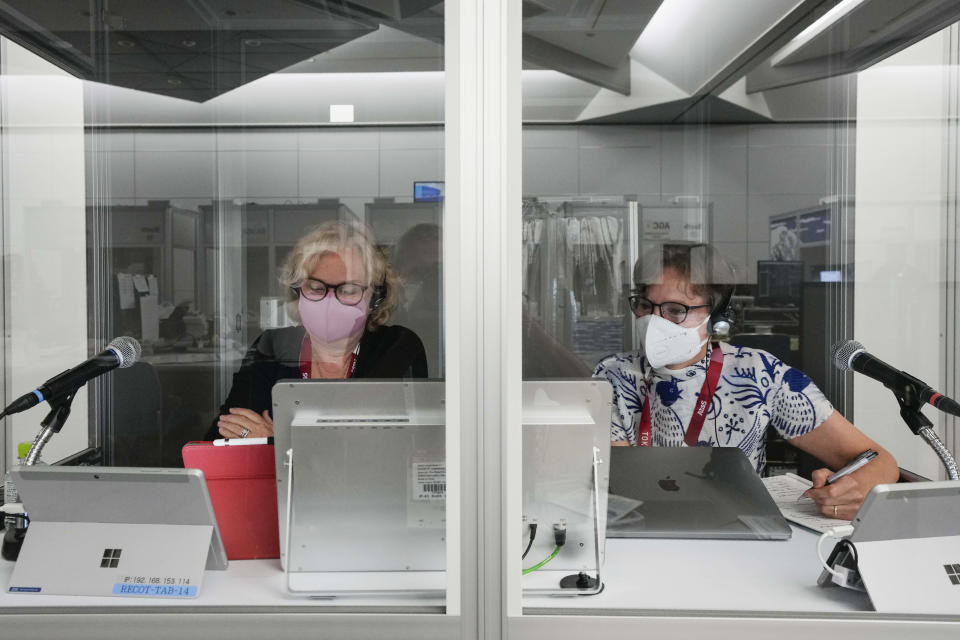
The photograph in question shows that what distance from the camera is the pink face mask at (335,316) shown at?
70.4 inches

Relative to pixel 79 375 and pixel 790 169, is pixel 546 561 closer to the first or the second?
pixel 79 375

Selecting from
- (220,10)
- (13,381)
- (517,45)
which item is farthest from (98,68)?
(517,45)

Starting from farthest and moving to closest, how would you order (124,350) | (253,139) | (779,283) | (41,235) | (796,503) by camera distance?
(253,139) → (779,283) → (41,235) → (796,503) → (124,350)

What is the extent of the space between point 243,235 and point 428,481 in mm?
2096

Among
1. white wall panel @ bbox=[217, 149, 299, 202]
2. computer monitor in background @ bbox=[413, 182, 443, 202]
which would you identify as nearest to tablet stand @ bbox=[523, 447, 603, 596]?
computer monitor in background @ bbox=[413, 182, 443, 202]

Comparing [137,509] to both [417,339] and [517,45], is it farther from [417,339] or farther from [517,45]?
[517,45]

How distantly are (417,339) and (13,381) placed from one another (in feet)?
4.00

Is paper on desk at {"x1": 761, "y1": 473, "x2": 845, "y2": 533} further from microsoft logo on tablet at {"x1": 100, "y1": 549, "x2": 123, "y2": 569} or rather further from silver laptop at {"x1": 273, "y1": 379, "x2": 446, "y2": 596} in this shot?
microsoft logo on tablet at {"x1": 100, "y1": 549, "x2": 123, "y2": 569}

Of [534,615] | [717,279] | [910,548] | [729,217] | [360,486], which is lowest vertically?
[534,615]

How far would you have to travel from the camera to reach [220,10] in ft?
9.27

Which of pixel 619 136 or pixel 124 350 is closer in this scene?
pixel 124 350

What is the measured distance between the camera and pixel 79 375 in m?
1.37

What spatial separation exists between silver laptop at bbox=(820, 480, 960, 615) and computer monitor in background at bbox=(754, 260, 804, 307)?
1633 millimetres

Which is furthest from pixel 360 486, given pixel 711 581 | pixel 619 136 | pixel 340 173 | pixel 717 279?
pixel 619 136
